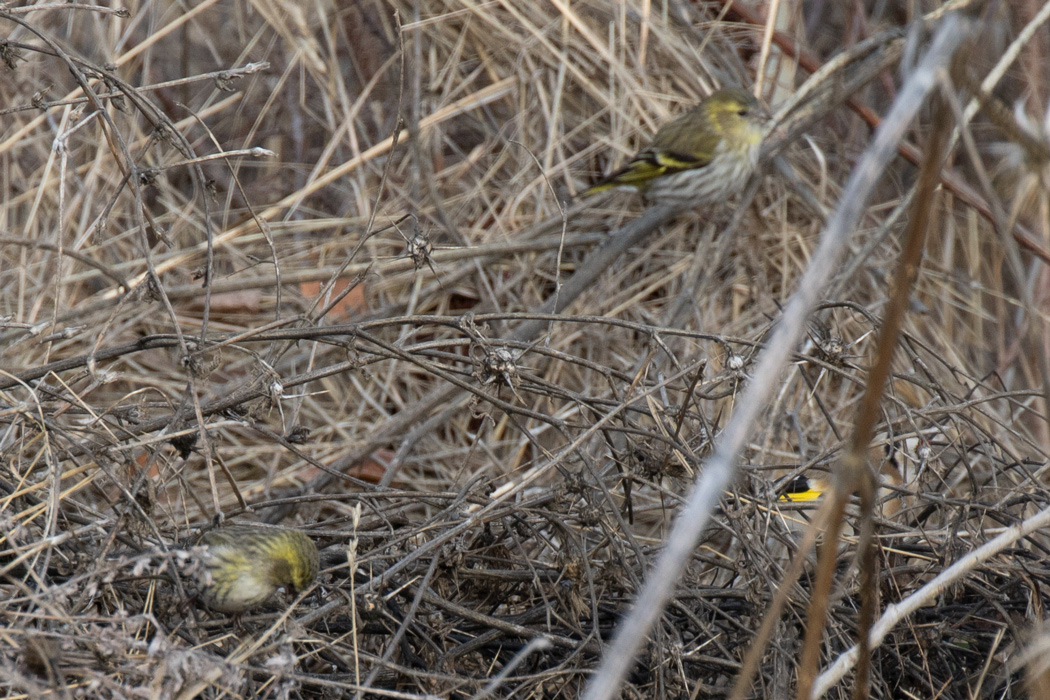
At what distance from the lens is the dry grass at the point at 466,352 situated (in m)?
2.02

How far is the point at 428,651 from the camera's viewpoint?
213 cm

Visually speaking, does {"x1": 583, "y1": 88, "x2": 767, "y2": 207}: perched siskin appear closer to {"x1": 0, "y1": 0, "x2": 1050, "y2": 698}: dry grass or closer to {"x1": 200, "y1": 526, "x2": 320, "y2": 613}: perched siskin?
{"x1": 0, "y1": 0, "x2": 1050, "y2": 698}: dry grass

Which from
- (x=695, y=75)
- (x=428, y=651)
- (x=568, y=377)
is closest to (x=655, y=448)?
(x=428, y=651)

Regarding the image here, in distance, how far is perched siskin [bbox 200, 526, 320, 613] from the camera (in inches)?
70.9

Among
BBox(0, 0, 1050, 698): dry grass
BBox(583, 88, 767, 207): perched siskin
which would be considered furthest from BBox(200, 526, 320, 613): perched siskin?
BBox(583, 88, 767, 207): perched siskin

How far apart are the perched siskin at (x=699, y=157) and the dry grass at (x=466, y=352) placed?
0.15 m

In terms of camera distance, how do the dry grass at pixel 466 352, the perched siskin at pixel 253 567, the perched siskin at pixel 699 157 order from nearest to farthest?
the perched siskin at pixel 253 567
the dry grass at pixel 466 352
the perched siskin at pixel 699 157

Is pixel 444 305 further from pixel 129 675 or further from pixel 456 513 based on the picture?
pixel 129 675

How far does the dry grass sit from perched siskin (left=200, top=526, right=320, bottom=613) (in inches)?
3.0

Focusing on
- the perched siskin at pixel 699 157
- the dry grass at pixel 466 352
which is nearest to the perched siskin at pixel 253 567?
the dry grass at pixel 466 352

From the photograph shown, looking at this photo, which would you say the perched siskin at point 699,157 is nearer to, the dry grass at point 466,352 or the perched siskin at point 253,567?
the dry grass at point 466,352

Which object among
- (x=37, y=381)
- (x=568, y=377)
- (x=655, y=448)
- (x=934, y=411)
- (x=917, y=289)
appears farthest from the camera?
(x=917, y=289)

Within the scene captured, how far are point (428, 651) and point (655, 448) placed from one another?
26.3 inches

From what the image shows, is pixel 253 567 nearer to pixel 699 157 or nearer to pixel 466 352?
pixel 466 352
